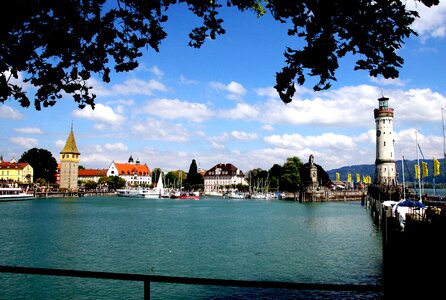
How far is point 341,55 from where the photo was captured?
23.8ft

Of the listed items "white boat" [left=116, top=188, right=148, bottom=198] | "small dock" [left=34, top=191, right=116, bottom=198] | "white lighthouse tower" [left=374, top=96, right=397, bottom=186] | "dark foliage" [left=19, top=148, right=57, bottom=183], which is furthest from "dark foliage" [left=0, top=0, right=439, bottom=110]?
"dark foliage" [left=19, top=148, right=57, bottom=183]

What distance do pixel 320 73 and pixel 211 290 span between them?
14641mm

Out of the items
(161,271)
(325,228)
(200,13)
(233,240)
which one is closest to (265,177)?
(325,228)

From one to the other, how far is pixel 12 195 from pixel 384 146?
316ft

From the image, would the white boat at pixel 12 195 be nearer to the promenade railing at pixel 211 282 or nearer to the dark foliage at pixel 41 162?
the dark foliage at pixel 41 162

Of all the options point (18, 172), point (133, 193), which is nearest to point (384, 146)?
point (133, 193)

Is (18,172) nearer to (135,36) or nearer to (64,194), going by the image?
(64,194)

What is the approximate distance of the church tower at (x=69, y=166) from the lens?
157 metres

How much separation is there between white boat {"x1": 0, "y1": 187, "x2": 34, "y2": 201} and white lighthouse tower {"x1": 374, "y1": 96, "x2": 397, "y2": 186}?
92635mm

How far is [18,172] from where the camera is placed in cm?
15225

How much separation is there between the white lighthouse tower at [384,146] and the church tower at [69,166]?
107248 mm

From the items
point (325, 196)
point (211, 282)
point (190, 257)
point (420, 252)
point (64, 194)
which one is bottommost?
point (190, 257)

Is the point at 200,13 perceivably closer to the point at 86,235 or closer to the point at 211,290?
the point at 211,290

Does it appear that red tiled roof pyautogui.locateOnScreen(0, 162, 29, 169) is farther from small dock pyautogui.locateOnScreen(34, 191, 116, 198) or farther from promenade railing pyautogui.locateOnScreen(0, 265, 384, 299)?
promenade railing pyautogui.locateOnScreen(0, 265, 384, 299)
